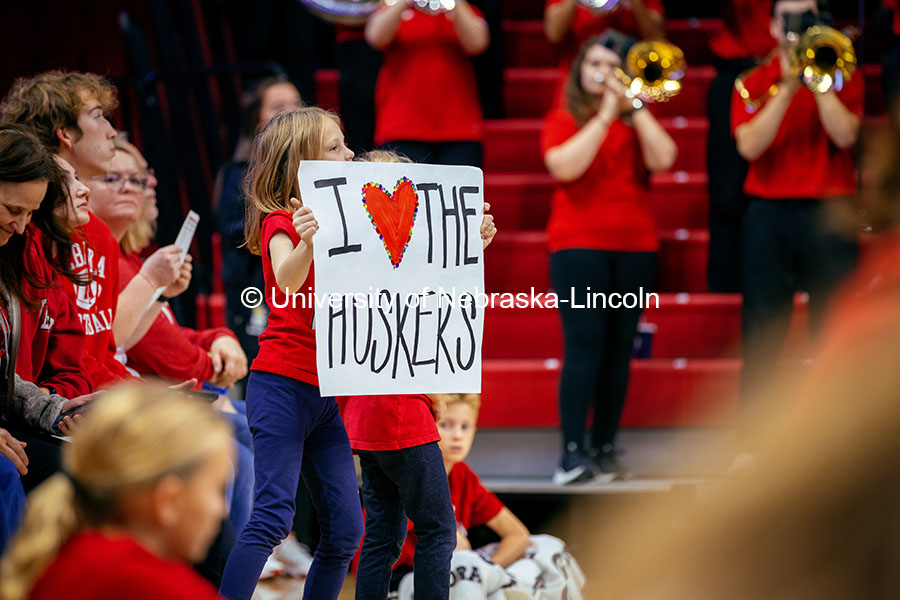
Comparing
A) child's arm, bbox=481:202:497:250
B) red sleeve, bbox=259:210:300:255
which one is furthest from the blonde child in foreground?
red sleeve, bbox=259:210:300:255

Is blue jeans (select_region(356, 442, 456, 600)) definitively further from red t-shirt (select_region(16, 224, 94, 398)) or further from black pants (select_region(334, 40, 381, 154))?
black pants (select_region(334, 40, 381, 154))

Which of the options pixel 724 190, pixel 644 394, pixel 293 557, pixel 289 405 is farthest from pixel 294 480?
pixel 724 190

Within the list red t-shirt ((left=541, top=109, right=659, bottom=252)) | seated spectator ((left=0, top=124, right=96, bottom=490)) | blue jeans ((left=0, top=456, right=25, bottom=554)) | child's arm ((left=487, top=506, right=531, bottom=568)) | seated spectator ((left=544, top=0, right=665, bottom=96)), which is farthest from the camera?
seated spectator ((left=544, top=0, right=665, bottom=96))

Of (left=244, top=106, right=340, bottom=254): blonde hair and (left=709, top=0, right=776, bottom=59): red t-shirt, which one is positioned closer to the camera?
(left=244, top=106, right=340, bottom=254): blonde hair

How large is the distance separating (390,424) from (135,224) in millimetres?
1329

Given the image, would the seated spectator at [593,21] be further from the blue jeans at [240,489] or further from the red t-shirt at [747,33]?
the blue jeans at [240,489]

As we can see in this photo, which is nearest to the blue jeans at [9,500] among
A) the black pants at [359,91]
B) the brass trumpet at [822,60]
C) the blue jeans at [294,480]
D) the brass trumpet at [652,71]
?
the blue jeans at [294,480]

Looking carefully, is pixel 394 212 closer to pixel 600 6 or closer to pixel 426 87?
pixel 426 87

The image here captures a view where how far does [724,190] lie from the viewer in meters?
4.40

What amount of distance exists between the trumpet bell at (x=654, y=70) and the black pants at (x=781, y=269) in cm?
55

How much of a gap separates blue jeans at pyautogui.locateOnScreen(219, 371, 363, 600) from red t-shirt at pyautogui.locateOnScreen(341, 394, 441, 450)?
0.26 feet

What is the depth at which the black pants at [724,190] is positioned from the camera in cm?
438

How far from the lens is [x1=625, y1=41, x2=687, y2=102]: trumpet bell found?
3.83 metres

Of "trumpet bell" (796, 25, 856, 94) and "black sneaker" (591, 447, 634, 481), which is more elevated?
"trumpet bell" (796, 25, 856, 94)
